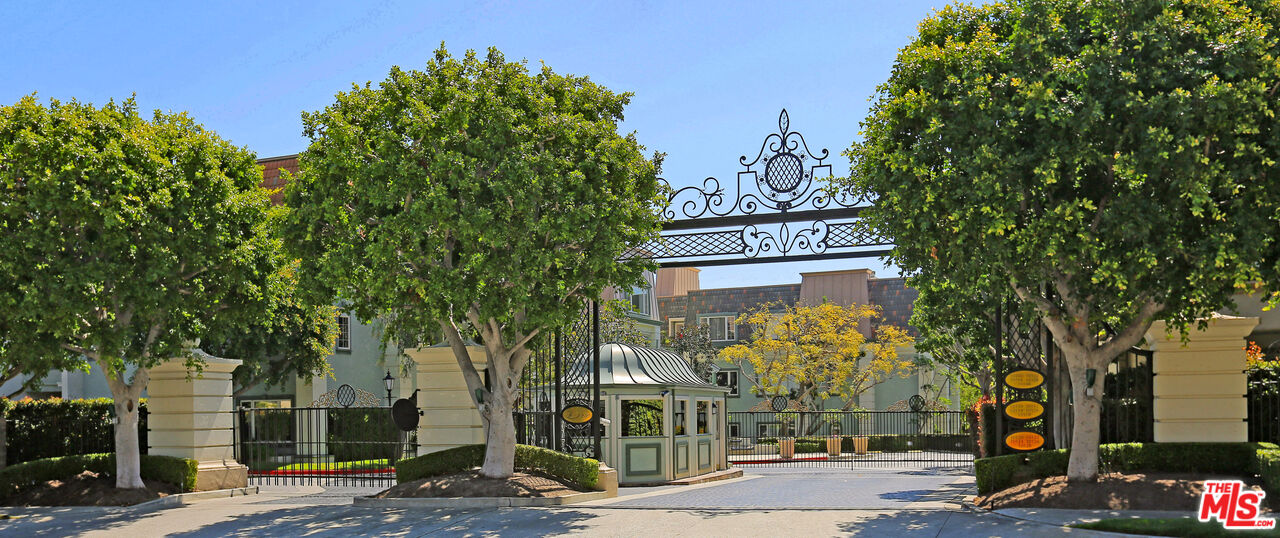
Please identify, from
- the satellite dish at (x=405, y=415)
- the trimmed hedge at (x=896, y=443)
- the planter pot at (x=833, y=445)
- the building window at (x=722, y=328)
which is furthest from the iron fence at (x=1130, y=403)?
the building window at (x=722, y=328)

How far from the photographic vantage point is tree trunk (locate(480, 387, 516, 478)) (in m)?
17.8

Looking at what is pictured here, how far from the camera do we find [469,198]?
16.1 metres

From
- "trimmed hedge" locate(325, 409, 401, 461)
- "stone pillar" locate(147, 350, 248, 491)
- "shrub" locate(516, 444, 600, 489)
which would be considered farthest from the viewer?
"trimmed hedge" locate(325, 409, 401, 461)

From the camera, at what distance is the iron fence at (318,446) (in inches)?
877

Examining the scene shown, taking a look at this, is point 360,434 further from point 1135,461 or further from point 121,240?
point 1135,461

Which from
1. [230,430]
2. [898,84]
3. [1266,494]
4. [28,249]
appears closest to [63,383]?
[230,430]

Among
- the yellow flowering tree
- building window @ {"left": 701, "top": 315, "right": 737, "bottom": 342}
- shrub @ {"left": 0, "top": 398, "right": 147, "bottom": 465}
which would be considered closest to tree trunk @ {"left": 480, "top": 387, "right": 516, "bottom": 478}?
shrub @ {"left": 0, "top": 398, "right": 147, "bottom": 465}

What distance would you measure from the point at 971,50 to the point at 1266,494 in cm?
697

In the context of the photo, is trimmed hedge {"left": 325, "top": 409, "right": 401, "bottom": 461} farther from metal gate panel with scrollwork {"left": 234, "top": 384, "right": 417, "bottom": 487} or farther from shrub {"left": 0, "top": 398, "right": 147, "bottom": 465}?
shrub {"left": 0, "top": 398, "right": 147, "bottom": 465}

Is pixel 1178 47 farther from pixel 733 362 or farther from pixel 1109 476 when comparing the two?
pixel 733 362

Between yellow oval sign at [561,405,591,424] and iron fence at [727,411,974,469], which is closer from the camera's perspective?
yellow oval sign at [561,405,591,424]

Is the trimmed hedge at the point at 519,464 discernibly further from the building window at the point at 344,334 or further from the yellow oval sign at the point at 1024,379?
the building window at the point at 344,334

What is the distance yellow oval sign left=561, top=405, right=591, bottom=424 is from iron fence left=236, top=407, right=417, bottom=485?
3.54 m

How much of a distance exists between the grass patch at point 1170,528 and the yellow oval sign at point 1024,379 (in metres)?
3.10
